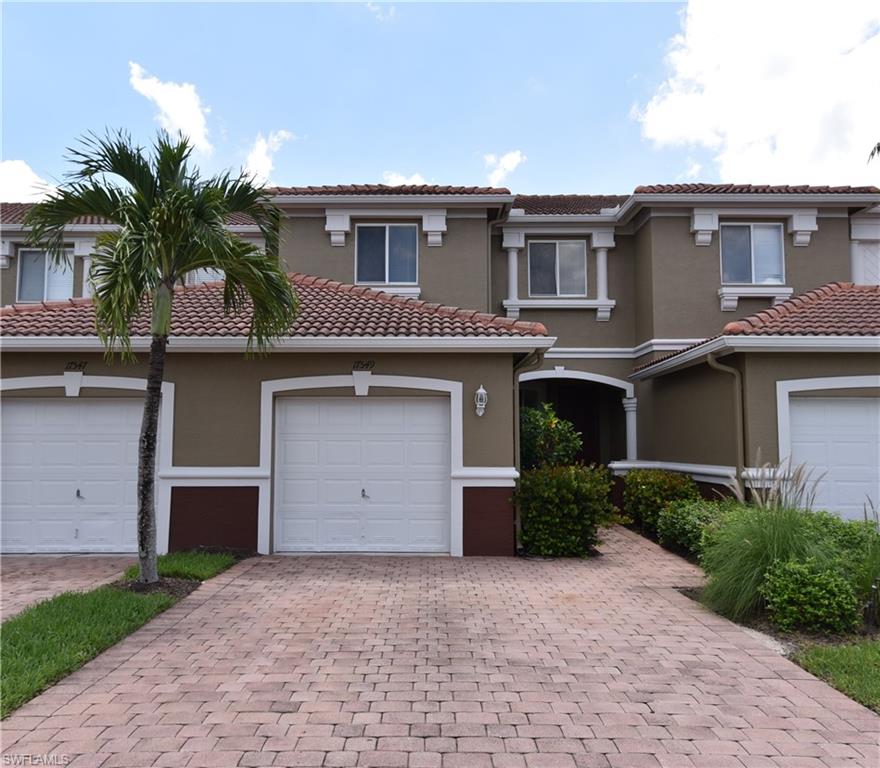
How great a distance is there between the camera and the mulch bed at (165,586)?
747 cm

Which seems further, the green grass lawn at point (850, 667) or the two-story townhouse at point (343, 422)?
the two-story townhouse at point (343, 422)

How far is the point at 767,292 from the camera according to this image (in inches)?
558

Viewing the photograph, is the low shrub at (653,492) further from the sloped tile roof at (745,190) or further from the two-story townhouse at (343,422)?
the sloped tile roof at (745,190)

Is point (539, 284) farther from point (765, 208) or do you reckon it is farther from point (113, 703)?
point (113, 703)

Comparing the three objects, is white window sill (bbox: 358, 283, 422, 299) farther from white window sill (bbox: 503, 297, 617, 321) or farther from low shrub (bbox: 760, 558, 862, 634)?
low shrub (bbox: 760, 558, 862, 634)

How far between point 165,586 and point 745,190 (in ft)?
44.4

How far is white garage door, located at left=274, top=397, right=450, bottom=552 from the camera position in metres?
10.2

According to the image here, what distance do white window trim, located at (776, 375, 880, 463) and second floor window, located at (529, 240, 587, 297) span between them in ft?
19.1

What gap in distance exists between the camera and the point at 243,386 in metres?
10.2

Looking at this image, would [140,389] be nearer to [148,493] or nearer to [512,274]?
[148,493]

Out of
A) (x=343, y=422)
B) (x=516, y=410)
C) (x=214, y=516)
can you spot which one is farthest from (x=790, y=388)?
(x=214, y=516)

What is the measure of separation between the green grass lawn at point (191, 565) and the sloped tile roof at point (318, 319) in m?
3.29

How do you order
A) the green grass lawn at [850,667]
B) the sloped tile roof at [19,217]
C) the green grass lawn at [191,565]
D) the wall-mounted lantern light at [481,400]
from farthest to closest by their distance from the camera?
the sloped tile roof at [19,217]
the wall-mounted lantern light at [481,400]
the green grass lawn at [191,565]
the green grass lawn at [850,667]

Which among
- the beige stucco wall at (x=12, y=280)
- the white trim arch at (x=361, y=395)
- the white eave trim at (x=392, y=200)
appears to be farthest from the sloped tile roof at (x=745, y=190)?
the beige stucco wall at (x=12, y=280)
